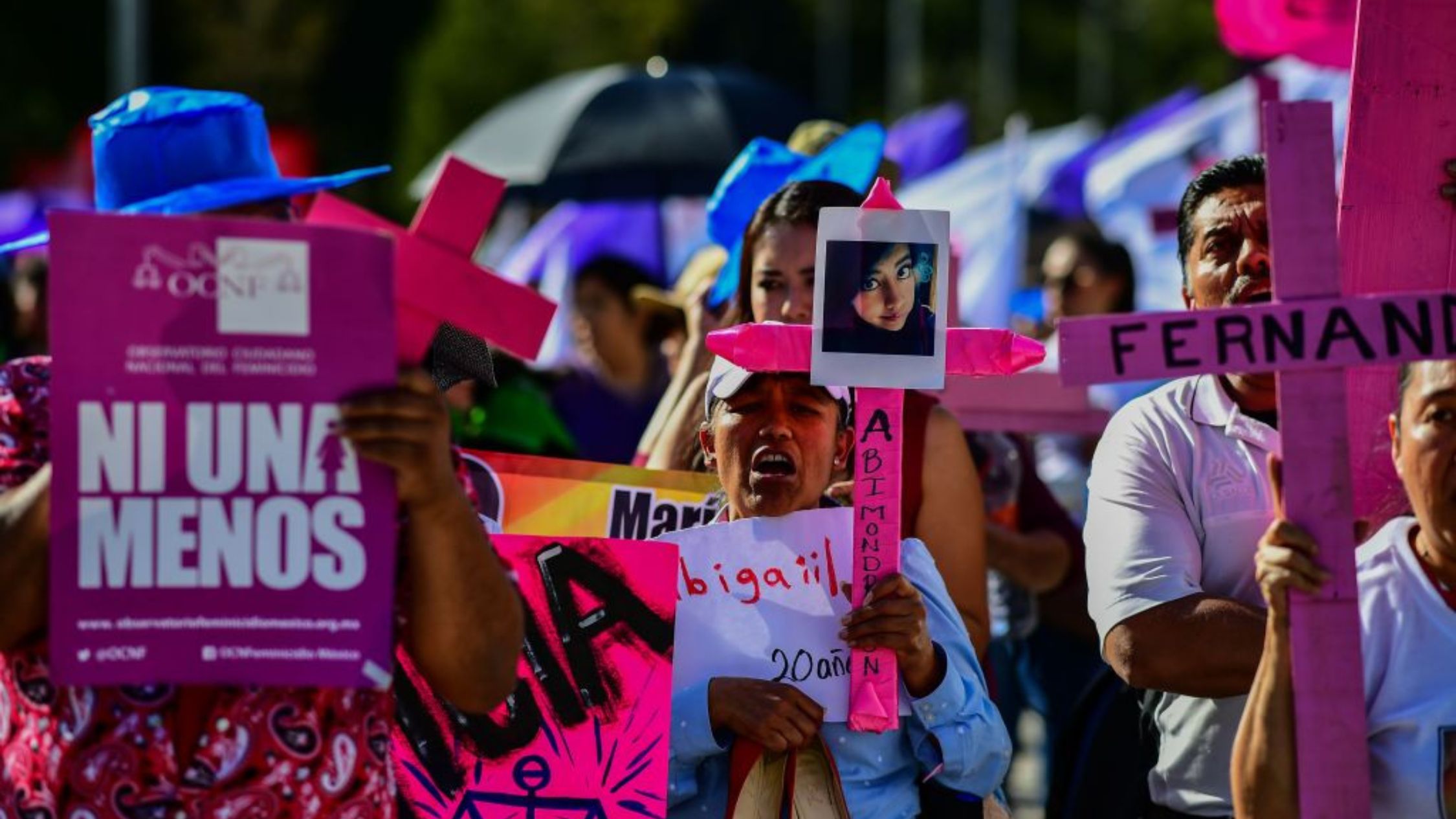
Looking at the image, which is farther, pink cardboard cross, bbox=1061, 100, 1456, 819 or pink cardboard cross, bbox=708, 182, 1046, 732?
pink cardboard cross, bbox=708, 182, 1046, 732

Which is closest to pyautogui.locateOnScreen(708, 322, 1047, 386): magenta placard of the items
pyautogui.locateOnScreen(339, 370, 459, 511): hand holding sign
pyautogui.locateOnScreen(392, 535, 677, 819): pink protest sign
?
pyautogui.locateOnScreen(392, 535, 677, 819): pink protest sign

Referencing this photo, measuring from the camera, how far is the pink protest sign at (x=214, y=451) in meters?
2.59

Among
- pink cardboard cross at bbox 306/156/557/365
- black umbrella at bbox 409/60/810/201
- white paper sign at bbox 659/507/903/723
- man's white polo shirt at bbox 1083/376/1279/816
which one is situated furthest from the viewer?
black umbrella at bbox 409/60/810/201

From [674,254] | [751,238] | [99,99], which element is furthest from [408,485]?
[99,99]

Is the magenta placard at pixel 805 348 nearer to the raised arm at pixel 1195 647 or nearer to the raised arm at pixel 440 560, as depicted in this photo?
the raised arm at pixel 1195 647

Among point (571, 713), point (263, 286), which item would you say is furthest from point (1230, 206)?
point (263, 286)

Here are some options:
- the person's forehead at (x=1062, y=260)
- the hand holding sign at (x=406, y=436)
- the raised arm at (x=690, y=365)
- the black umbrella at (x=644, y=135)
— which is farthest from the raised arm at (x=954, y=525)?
the black umbrella at (x=644, y=135)

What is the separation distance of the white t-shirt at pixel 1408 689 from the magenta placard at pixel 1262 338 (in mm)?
404

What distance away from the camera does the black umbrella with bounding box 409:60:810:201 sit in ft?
28.1

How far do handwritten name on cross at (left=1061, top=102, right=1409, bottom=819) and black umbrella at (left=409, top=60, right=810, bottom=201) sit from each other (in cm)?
557

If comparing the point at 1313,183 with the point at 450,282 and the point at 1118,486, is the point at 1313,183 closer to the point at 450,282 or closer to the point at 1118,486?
the point at 1118,486

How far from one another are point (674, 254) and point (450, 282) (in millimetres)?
7363

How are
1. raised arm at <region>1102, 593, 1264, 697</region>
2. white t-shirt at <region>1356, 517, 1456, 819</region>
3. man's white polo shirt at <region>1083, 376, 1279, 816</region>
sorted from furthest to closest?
man's white polo shirt at <region>1083, 376, 1279, 816</region>, raised arm at <region>1102, 593, 1264, 697</region>, white t-shirt at <region>1356, 517, 1456, 819</region>

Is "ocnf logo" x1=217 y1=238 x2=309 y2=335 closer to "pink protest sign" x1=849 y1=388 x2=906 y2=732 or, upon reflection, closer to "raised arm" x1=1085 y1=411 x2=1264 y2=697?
"pink protest sign" x1=849 y1=388 x2=906 y2=732
